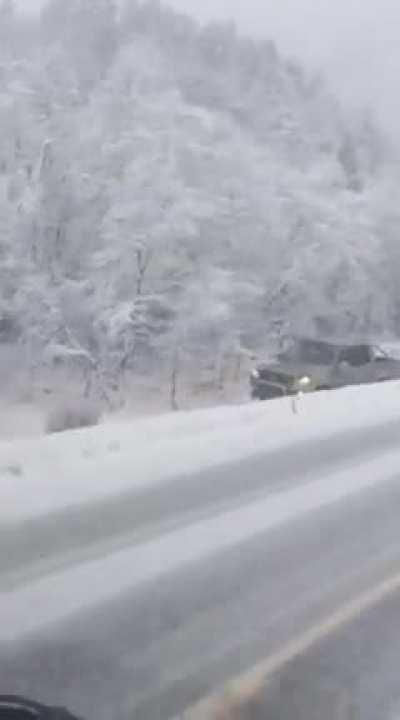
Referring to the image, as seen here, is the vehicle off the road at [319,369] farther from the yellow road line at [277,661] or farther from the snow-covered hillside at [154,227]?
the snow-covered hillside at [154,227]

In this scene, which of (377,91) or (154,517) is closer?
(154,517)

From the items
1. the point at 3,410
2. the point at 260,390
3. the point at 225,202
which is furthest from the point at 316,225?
the point at 260,390

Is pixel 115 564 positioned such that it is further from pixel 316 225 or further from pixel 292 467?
pixel 316 225

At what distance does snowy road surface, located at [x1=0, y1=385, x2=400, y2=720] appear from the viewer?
4078 mm

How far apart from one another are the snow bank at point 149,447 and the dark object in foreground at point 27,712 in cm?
324

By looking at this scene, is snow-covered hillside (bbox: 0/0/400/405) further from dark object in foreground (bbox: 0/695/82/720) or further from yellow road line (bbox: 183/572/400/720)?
dark object in foreground (bbox: 0/695/82/720)

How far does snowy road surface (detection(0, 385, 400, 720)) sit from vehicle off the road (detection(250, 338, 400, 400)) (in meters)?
8.69

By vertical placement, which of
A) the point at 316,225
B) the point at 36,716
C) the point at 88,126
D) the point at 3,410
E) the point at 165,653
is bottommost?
the point at 3,410

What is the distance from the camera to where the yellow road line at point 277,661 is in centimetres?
385

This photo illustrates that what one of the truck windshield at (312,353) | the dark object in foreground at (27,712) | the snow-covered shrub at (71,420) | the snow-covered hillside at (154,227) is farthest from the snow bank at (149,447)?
the snow-covered hillside at (154,227)

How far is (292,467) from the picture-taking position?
28.1ft

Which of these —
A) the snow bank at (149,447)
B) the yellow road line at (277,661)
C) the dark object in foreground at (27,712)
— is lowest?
the yellow road line at (277,661)

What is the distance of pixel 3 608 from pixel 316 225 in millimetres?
31771

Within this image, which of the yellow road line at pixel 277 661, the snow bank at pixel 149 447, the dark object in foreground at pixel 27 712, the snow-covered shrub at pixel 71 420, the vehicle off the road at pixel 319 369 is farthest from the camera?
the vehicle off the road at pixel 319 369
